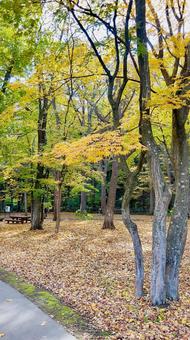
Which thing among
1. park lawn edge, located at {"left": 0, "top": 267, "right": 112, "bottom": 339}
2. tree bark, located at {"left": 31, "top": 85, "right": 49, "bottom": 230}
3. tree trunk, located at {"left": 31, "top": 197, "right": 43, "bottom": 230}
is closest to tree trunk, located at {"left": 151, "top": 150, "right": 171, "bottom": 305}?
park lawn edge, located at {"left": 0, "top": 267, "right": 112, "bottom": 339}

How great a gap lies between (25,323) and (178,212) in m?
3.41

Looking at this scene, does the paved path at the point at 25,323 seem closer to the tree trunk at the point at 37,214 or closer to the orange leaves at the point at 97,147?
the orange leaves at the point at 97,147

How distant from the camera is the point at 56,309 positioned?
559cm

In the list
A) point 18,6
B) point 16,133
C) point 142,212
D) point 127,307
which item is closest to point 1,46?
point 16,133

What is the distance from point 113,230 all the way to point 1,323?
10.9 m

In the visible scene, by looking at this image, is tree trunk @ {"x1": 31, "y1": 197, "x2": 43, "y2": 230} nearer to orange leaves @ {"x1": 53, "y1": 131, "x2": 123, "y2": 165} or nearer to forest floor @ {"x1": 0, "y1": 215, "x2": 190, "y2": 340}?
forest floor @ {"x1": 0, "y1": 215, "x2": 190, "y2": 340}

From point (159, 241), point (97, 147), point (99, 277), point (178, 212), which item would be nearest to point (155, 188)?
point (178, 212)

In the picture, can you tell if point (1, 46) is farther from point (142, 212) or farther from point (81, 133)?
point (142, 212)

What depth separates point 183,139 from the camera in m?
6.82

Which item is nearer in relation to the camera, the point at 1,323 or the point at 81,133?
the point at 1,323

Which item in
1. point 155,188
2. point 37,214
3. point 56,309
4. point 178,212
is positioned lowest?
point 56,309

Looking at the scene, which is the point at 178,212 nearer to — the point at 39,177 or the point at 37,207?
the point at 39,177

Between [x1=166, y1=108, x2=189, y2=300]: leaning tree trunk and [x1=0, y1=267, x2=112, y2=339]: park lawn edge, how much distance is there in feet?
5.83

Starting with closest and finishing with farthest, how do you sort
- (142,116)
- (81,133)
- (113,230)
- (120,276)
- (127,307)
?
1. (127,307)
2. (142,116)
3. (120,276)
4. (81,133)
5. (113,230)
